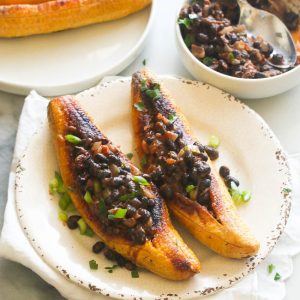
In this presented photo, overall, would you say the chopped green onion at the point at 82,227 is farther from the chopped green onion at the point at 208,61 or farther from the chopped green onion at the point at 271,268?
the chopped green onion at the point at 208,61

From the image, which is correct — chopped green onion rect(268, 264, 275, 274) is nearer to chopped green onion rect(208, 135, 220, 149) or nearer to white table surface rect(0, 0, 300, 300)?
white table surface rect(0, 0, 300, 300)

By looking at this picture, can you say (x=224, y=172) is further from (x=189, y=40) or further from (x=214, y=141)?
(x=189, y=40)

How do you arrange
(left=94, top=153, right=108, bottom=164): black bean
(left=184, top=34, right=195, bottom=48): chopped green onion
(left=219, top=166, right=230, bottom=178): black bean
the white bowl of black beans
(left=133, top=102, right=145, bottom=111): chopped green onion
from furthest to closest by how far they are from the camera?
1. (left=184, top=34, right=195, bottom=48): chopped green onion
2. the white bowl of black beans
3. (left=133, top=102, right=145, bottom=111): chopped green onion
4. (left=219, top=166, right=230, bottom=178): black bean
5. (left=94, top=153, right=108, bottom=164): black bean

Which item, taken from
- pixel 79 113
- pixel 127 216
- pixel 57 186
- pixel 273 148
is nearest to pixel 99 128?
pixel 79 113

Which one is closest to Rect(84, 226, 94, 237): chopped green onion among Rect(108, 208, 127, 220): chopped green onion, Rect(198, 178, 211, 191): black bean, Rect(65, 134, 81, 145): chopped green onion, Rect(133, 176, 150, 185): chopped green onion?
Rect(108, 208, 127, 220): chopped green onion

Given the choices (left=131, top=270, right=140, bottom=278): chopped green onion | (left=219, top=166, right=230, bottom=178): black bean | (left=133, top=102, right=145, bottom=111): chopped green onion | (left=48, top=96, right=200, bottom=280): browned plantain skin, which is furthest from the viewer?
(left=133, top=102, right=145, bottom=111): chopped green onion

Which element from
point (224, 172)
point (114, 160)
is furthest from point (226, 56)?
point (114, 160)
